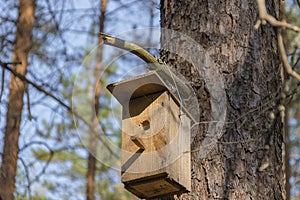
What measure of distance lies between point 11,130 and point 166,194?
4062mm

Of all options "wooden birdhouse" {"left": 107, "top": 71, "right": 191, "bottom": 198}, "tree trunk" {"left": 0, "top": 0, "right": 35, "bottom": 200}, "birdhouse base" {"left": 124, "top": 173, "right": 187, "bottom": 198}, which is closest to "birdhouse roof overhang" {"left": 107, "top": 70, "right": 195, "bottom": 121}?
"wooden birdhouse" {"left": 107, "top": 71, "right": 191, "bottom": 198}

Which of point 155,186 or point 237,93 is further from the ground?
point 237,93

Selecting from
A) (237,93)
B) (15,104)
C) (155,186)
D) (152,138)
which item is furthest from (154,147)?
(15,104)

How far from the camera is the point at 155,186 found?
10.3ft

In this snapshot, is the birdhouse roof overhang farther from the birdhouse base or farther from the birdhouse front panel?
the birdhouse base

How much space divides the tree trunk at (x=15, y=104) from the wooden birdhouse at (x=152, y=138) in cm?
318

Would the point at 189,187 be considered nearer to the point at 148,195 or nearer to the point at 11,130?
the point at 148,195

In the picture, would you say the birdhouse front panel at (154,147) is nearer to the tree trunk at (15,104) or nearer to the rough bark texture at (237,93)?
the rough bark texture at (237,93)

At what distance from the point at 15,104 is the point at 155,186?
426cm

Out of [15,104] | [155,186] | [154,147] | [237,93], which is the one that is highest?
[15,104]

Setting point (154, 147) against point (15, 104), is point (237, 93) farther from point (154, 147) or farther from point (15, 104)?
point (15, 104)

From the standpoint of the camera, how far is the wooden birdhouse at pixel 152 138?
3.12 m

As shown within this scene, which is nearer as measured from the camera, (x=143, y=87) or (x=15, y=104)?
(x=143, y=87)

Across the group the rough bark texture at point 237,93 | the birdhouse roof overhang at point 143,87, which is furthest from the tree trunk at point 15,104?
the rough bark texture at point 237,93
